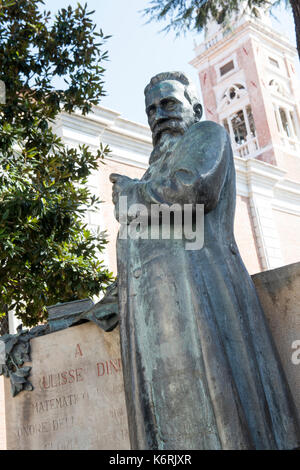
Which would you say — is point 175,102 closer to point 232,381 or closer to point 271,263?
point 232,381

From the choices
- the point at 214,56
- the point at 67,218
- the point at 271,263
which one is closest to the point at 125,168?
the point at 271,263

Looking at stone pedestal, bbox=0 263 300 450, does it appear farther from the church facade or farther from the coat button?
the church facade

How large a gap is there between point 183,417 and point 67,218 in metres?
3.35

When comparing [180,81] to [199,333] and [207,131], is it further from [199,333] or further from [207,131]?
[199,333]

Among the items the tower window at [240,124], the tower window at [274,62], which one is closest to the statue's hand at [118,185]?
the tower window at [240,124]

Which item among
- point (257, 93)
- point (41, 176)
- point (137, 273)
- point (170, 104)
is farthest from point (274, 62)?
point (137, 273)

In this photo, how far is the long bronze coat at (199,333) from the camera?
6.77ft

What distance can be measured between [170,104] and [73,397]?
1589 mm

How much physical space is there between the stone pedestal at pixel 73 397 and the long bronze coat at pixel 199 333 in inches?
23.1

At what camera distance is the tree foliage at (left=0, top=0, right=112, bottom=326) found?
4887 mm

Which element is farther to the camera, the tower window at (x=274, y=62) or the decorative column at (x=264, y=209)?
the tower window at (x=274, y=62)

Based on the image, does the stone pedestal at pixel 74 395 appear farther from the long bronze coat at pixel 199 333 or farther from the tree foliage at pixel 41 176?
the tree foliage at pixel 41 176

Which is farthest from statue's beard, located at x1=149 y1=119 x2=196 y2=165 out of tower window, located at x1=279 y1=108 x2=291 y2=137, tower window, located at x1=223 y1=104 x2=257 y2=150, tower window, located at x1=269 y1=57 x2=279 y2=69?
tower window, located at x1=269 y1=57 x2=279 y2=69

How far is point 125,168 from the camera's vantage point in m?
13.5
